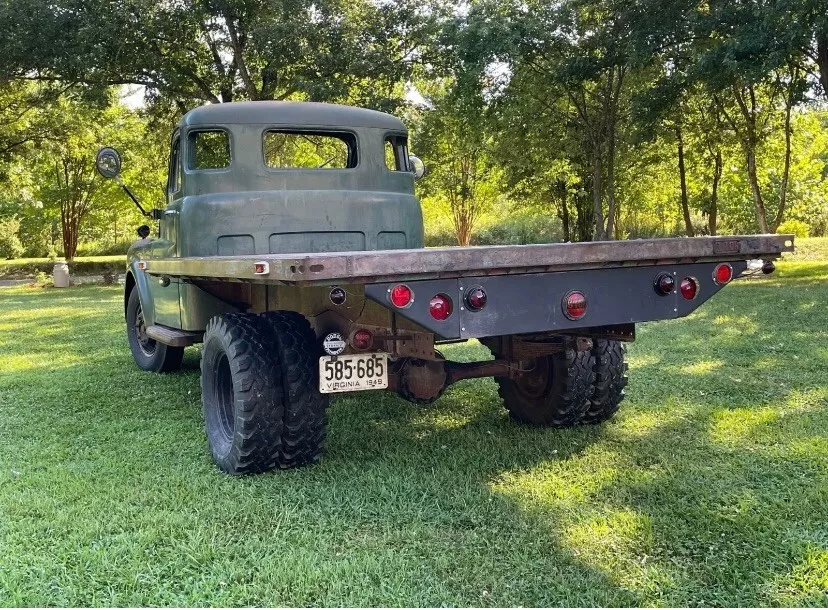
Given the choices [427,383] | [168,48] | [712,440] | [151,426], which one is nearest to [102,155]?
[151,426]

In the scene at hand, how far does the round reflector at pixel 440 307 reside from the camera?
2.95 m

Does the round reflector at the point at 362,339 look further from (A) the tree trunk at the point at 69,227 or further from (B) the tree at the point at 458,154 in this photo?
(A) the tree trunk at the point at 69,227

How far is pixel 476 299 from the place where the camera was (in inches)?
119

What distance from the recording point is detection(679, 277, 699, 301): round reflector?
137 inches

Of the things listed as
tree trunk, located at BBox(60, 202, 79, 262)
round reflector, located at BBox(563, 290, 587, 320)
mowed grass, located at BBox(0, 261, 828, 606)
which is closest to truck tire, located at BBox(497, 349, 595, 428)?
mowed grass, located at BBox(0, 261, 828, 606)

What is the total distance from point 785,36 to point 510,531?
10.4 meters

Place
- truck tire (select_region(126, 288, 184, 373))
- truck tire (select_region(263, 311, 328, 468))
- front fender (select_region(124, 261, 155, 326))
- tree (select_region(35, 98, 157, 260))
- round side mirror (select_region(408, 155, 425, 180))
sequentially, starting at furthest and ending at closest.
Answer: tree (select_region(35, 98, 157, 260))
truck tire (select_region(126, 288, 184, 373))
front fender (select_region(124, 261, 155, 326))
round side mirror (select_region(408, 155, 425, 180))
truck tire (select_region(263, 311, 328, 468))

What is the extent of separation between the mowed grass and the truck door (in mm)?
671

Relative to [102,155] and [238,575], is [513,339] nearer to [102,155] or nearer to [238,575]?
[238,575]

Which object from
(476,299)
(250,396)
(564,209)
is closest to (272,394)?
(250,396)

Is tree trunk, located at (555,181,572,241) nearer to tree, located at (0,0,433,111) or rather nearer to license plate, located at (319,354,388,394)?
tree, located at (0,0,433,111)

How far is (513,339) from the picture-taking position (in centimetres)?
407

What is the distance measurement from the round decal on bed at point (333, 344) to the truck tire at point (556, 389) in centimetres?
128

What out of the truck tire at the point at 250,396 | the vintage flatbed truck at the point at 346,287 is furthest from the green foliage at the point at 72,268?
the truck tire at the point at 250,396
